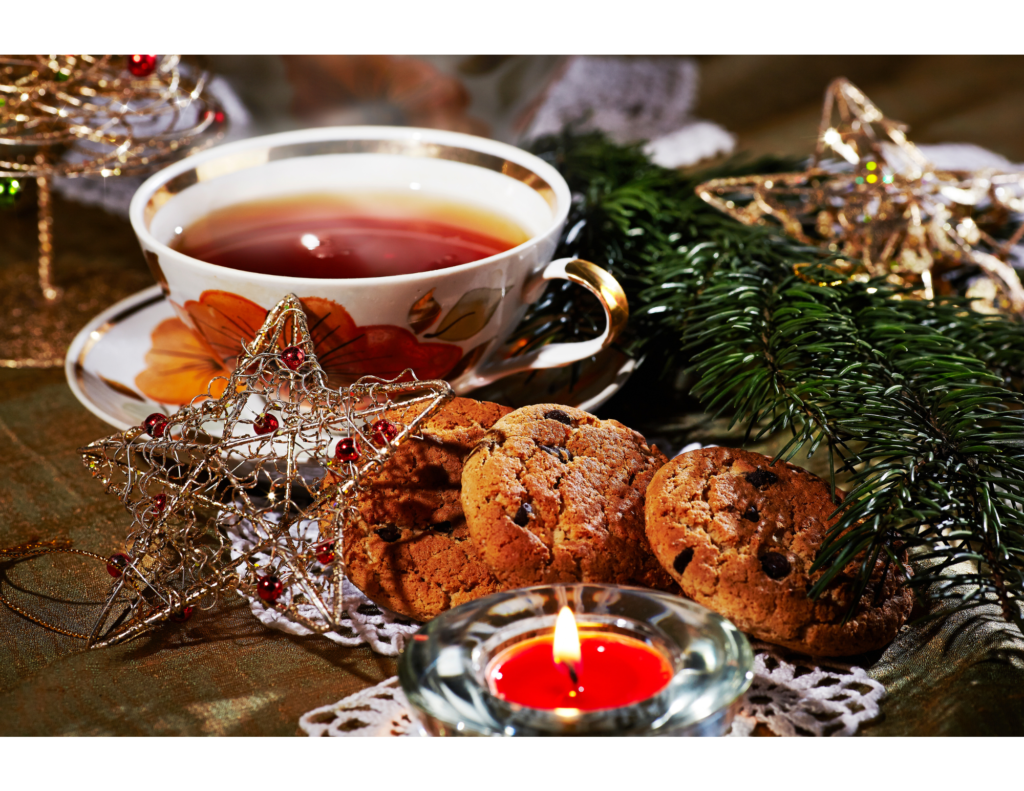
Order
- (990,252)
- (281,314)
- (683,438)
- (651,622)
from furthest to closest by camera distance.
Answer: (990,252) < (683,438) < (281,314) < (651,622)

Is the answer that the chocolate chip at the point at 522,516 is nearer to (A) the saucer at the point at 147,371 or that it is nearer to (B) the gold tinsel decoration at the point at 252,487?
(B) the gold tinsel decoration at the point at 252,487

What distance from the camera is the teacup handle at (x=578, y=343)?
28.0 inches

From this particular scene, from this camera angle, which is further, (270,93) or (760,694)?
(270,93)

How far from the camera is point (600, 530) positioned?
0.57m

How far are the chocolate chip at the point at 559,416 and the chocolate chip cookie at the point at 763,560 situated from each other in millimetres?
77

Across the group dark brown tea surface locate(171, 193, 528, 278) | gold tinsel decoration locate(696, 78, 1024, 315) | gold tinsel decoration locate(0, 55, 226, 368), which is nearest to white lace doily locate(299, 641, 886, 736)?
dark brown tea surface locate(171, 193, 528, 278)

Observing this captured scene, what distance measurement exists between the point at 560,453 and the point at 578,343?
7.0 inches

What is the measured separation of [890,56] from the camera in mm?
1512

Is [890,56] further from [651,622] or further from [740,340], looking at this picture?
[651,622]

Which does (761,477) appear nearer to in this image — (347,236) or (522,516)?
(522,516)

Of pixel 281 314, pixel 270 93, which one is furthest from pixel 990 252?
pixel 270 93

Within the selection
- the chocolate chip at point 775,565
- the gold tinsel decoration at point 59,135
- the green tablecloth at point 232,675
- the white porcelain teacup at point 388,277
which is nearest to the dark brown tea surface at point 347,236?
the white porcelain teacup at point 388,277

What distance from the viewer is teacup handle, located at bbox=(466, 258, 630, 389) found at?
712 mm

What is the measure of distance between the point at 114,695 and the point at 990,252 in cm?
99
